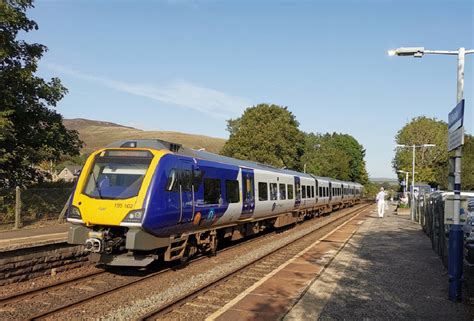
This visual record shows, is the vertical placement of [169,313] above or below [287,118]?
below

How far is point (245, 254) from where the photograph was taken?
43.8 ft

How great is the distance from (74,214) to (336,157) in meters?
75.8

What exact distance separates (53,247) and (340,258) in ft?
23.7

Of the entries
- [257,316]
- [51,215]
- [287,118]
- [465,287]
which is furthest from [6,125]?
[287,118]

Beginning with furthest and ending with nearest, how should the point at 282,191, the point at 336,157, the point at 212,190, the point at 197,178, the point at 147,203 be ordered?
1. the point at 336,157
2. the point at 282,191
3. the point at 212,190
4. the point at 197,178
5. the point at 147,203

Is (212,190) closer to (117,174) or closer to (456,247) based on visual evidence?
(117,174)

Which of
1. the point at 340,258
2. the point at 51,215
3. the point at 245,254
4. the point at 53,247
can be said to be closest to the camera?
the point at 53,247

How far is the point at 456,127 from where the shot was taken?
28.5 ft

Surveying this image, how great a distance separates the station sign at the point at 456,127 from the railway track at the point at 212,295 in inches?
191

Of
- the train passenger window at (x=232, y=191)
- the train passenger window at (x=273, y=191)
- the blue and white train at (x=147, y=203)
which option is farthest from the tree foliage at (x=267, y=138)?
the blue and white train at (x=147, y=203)

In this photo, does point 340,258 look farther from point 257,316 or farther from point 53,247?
point 53,247

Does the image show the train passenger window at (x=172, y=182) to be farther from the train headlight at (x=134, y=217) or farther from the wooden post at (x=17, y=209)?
the wooden post at (x=17, y=209)

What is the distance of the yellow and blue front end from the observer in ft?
29.2

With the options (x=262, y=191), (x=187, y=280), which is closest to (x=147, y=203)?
(x=187, y=280)
